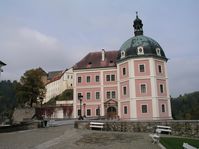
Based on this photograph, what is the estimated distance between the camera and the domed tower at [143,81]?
36.4 m

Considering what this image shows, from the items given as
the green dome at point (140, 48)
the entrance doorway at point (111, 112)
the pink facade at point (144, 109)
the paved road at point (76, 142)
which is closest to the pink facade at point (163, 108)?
the pink facade at point (144, 109)

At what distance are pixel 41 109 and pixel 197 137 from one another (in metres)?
42.0

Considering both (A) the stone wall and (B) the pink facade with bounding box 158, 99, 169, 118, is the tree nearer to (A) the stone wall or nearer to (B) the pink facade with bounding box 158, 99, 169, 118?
(B) the pink facade with bounding box 158, 99, 169, 118

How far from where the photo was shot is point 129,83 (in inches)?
1480

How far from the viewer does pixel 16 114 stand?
50.5m

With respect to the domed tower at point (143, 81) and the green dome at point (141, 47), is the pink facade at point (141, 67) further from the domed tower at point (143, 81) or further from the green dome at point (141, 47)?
the green dome at point (141, 47)

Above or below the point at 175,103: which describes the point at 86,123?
below

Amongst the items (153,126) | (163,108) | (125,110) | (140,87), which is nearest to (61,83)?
(125,110)

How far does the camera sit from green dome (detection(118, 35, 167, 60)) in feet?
126

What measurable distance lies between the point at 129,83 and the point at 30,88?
2094 centimetres

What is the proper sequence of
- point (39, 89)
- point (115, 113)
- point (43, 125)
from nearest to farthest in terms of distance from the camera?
point (43, 125), point (115, 113), point (39, 89)

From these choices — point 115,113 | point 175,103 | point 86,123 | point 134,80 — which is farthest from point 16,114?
point 175,103

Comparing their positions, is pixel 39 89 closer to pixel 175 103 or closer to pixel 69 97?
pixel 69 97

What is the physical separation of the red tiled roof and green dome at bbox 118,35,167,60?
17.4 feet
